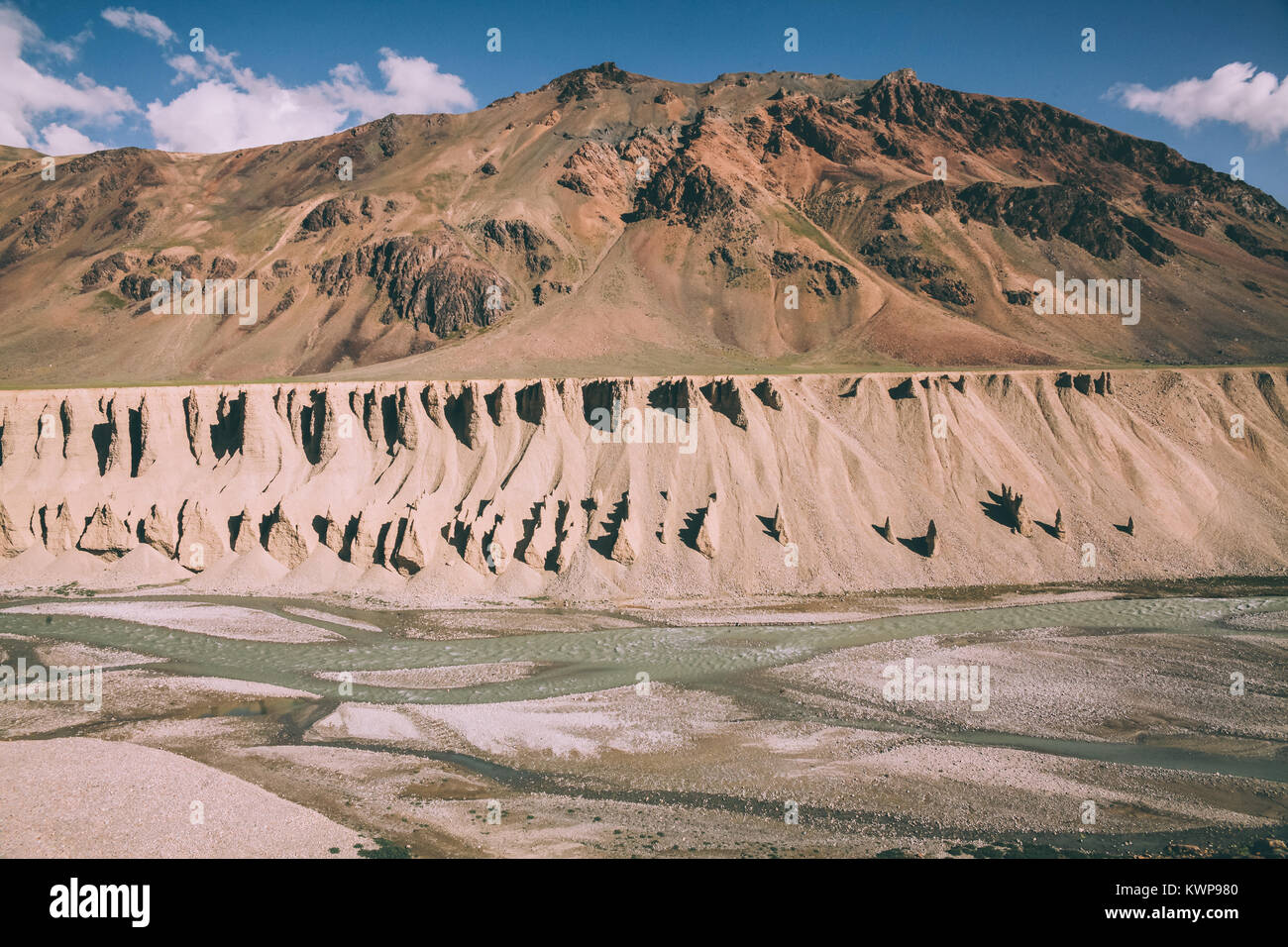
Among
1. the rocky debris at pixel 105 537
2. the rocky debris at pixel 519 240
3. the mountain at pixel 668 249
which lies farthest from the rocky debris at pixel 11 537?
the rocky debris at pixel 519 240

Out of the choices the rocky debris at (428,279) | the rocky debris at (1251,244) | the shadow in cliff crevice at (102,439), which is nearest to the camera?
the shadow in cliff crevice at (102,439)

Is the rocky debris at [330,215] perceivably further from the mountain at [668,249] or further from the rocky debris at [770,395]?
the rocky debris at [770,395]

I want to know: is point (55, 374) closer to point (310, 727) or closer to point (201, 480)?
point (201, 480)

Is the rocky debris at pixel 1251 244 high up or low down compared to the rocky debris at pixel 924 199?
down

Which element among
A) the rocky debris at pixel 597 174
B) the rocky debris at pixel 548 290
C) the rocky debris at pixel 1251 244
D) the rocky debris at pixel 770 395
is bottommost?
the rocky debris at pixel 770 395

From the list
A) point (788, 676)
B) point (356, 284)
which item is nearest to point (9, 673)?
point (788, 676)

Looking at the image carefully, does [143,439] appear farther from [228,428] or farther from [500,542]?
[500,542]
